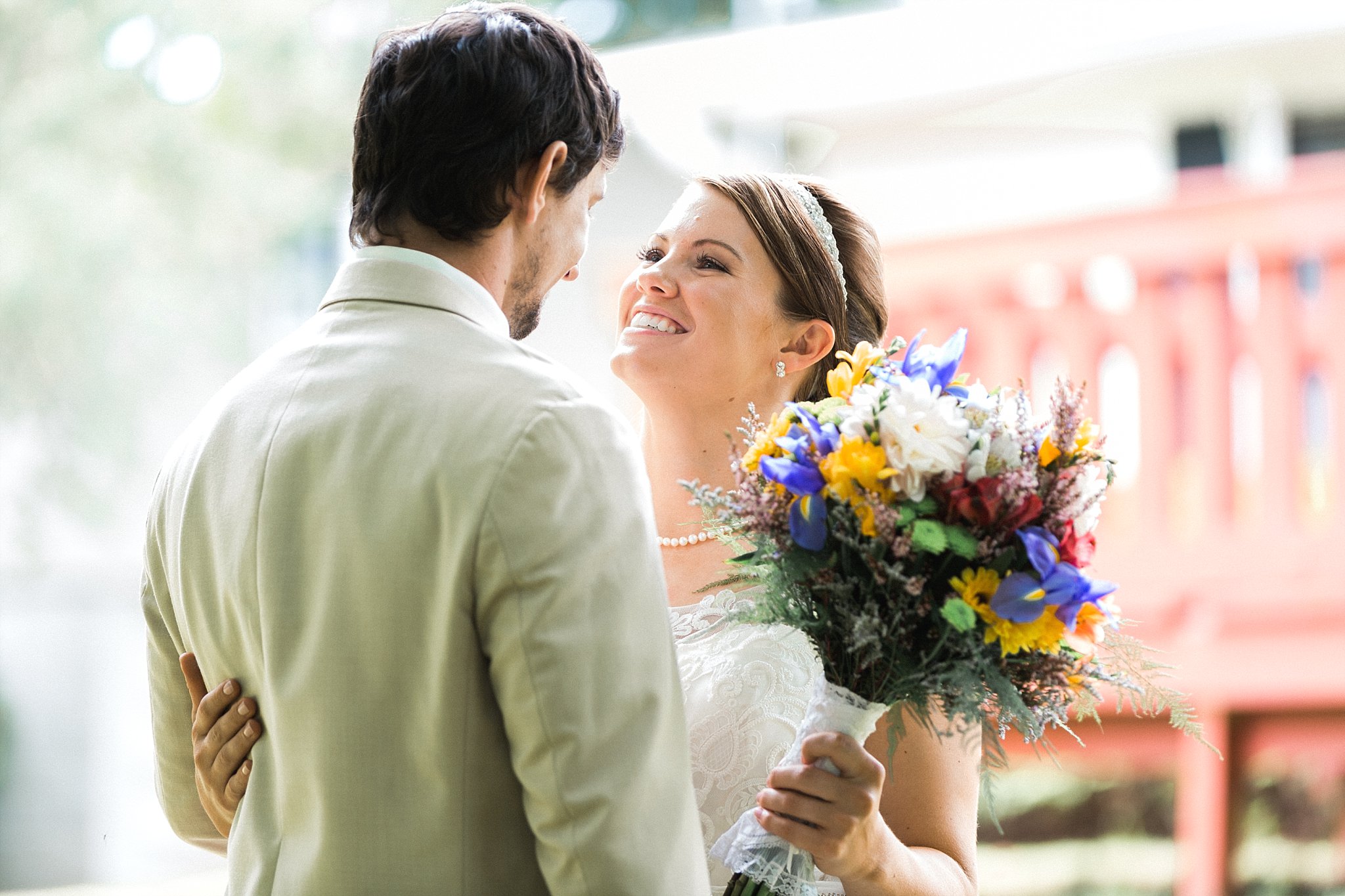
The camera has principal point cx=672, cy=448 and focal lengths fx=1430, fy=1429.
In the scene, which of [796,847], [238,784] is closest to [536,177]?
[238,784]

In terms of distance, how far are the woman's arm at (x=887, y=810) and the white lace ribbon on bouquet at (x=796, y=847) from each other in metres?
0.03

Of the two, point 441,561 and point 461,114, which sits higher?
point 461,114

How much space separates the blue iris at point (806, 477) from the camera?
181 centimetres

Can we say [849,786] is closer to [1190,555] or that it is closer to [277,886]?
[277,886]

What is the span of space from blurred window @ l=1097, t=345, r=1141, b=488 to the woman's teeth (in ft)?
10.1

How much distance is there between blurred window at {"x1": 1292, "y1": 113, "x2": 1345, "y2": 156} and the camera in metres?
6.67

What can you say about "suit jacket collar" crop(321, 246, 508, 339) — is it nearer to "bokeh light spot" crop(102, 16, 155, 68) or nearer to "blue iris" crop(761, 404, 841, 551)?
"blue iris" crop(761, 404, 841, 551)

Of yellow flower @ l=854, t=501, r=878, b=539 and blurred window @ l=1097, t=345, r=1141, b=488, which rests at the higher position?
yellow flower @ l=854, t=501, r=878, b=539

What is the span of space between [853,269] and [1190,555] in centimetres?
264

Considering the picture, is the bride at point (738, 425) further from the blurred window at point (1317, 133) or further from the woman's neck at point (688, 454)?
the blurred window at point (1317, 133)

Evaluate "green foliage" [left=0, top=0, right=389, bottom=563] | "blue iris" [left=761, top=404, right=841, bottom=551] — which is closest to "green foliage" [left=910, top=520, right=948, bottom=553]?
"blue iris" [left=761, top=404, right=841, bottom=551]

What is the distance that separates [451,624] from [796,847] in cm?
66

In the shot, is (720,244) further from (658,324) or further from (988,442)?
(988,442)

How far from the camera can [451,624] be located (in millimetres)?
1539
